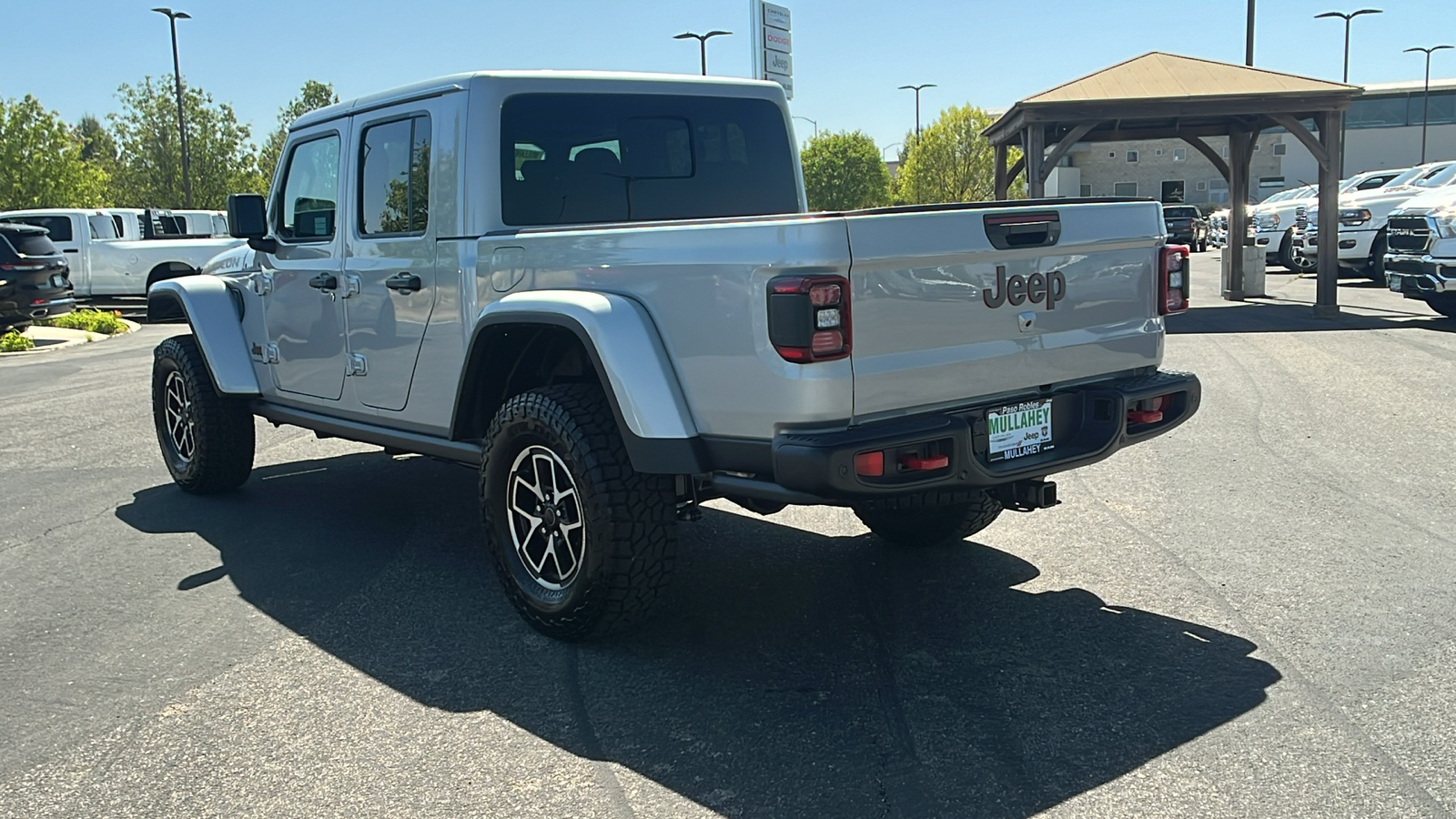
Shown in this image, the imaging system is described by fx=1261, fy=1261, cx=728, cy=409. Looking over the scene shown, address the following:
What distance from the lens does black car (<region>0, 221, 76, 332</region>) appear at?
631 inches

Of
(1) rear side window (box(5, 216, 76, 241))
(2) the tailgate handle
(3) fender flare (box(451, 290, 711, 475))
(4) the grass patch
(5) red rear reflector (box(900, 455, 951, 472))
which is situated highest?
(1) rear side window (box(5, 216, 76, 241))

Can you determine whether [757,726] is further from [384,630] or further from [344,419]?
[344,419]

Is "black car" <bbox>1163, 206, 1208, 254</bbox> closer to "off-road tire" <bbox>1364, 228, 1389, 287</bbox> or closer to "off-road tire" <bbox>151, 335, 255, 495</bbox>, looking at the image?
"off-road tire" <bbox>1364, 228, 1389, 287</bbox>

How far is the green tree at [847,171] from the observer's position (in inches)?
3332

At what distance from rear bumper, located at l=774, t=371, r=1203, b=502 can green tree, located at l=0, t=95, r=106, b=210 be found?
142 feet

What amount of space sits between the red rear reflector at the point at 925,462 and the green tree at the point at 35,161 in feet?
143

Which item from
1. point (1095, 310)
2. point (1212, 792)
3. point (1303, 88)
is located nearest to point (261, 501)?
point (1095, 310)

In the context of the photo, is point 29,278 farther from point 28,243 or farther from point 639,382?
point 639,382

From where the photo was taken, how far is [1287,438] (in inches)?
313

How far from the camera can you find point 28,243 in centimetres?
1641

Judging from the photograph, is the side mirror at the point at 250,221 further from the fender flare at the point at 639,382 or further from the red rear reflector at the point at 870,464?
the red rear reflector at the point at 870,464

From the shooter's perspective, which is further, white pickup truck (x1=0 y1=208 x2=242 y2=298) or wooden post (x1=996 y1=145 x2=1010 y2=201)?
white pickup truck (x1=0 y1=208 x2=242 y2=298)

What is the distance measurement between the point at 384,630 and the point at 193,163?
45984 millimetres

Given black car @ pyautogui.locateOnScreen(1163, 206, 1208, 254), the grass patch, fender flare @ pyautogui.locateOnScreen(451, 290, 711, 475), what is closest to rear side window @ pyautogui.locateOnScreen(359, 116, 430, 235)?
fender flare @ pyautogui.locateOnScreen(451, 290, 711, 475)
